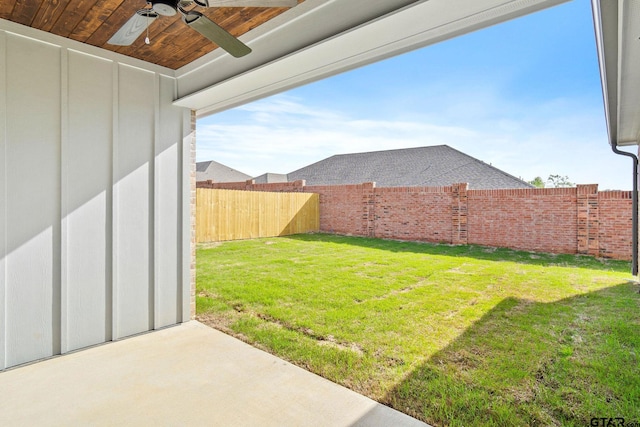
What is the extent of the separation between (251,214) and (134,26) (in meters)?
9.36

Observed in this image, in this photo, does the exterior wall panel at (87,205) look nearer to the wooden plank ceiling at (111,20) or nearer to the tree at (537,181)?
the wooden plank ceiling at (111,20)

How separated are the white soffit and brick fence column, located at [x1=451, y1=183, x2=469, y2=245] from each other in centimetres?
828

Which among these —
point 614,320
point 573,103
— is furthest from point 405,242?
point 573,103

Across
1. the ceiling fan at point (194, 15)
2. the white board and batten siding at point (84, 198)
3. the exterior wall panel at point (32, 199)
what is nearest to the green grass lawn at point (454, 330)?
the white board and batten siding at point (84, 198)

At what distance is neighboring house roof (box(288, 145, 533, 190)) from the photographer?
15.0m

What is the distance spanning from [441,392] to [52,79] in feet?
12.7

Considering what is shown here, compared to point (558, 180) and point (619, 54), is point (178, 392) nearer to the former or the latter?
point (619, 54)

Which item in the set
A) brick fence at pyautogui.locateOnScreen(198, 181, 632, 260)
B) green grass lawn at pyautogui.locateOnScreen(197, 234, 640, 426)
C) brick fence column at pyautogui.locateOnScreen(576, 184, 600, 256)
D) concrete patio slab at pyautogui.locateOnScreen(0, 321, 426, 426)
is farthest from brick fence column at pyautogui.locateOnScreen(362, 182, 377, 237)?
concrete patio slab at pyautogui.locateOnScreen(0, 321, 426, 426)

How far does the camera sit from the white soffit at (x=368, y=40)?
1759 millimetres

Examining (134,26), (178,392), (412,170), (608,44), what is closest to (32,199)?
(134,26)

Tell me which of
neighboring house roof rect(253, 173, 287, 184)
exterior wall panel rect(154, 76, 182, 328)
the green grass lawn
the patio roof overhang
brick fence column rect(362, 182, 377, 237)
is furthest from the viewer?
neighboring house roof rect(253, 173, 287, 184)

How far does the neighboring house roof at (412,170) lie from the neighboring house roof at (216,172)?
20.2 ft

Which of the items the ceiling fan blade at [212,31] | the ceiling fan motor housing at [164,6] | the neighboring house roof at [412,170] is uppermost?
the neighboring house roof at [412,170]

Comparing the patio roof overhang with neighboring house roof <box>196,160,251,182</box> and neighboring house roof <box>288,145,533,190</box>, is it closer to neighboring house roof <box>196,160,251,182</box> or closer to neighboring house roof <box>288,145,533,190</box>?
neighboring house roof <box>288,145,533,190</box>
